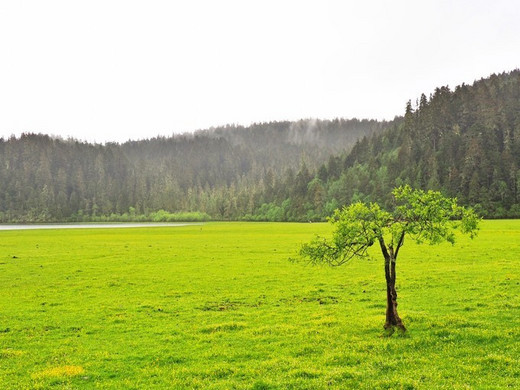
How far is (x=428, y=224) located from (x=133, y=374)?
547 inches

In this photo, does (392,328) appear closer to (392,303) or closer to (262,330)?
(392,303)

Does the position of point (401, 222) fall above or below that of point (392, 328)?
above

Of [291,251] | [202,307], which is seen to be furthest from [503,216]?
[202,307]

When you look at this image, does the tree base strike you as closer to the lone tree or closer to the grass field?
the lone tree

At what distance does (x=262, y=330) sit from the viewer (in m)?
19.5

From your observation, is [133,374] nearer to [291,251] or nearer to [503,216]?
[291,251]

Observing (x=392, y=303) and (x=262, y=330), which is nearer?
(x=392, y=303)

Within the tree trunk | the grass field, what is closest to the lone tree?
the tree trunk

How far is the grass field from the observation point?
13836 millimetres

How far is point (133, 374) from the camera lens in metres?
14.8

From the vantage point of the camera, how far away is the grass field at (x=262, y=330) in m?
13.8

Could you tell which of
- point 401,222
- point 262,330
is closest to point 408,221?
point 401,222

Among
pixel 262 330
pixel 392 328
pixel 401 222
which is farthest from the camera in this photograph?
pixel 262 330

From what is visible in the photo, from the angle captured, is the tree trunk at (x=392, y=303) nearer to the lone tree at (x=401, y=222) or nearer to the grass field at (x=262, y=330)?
the lone tree at (x=401, y=222)
